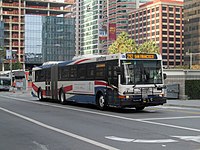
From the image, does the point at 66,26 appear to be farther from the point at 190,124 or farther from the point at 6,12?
the point at 190,124

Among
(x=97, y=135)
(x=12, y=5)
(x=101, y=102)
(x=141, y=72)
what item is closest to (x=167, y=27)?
(x=12, y=5)

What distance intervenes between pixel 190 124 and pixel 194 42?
13398cm

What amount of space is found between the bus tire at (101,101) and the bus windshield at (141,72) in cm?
227

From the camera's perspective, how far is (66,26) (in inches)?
5728

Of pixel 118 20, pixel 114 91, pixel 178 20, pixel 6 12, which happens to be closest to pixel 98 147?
pixel 114 91

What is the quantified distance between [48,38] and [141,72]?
4991 inches

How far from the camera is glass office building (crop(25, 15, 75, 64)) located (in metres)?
137

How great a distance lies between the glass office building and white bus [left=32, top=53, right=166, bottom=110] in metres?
115

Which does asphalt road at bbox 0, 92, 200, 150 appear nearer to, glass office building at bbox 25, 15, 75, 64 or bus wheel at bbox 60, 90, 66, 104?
bus wheel at bbox 60, 90, 66, 104

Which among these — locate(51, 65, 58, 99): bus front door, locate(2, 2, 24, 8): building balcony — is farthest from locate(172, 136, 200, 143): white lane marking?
locate(2, 2, 24, 8): building balcony

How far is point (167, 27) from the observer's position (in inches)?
6393

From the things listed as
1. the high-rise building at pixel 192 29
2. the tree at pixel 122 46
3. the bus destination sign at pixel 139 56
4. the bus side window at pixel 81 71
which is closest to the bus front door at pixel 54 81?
the bus side window at pixel 81 71

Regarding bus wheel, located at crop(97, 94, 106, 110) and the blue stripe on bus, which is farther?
the blue stripe on bus

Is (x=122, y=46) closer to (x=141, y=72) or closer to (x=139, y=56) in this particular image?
(x=139, y=56)
